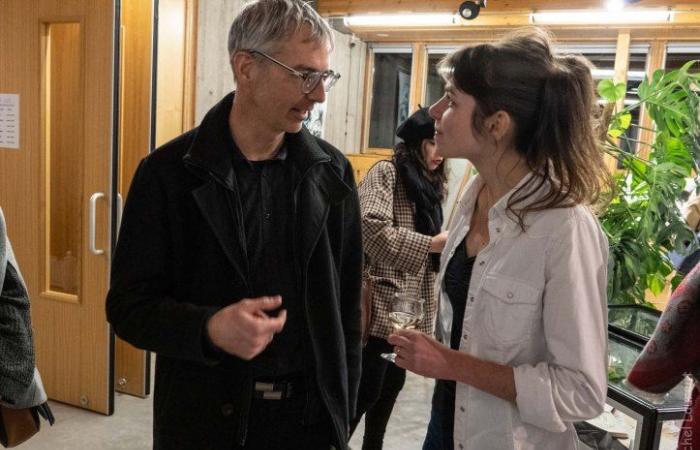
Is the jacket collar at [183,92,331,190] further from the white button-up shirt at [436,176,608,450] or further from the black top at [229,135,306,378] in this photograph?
the white button-up shirt at [436,176,608,450]

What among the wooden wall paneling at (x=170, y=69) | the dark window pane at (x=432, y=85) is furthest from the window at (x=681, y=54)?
the wooden wall paneling at (x=170, y=69)

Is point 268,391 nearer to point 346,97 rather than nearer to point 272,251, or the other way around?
point 272,251

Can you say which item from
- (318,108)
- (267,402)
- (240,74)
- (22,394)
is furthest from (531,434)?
(318,108)

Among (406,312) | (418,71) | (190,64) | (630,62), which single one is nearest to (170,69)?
(190,64)

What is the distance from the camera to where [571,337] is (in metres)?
1.17

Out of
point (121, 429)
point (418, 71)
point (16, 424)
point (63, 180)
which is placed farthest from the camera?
point (418, 71)

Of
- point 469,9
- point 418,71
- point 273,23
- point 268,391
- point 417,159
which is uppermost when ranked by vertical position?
point 469,9

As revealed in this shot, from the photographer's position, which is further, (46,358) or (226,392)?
(46,358)

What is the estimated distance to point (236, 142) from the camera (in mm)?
1435

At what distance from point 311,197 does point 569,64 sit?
62cm

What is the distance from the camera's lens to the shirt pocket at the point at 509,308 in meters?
1.22

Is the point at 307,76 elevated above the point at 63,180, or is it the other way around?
the point at 307,76

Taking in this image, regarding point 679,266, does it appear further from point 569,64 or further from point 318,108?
point 318,108

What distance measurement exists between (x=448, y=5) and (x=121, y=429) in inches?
182
